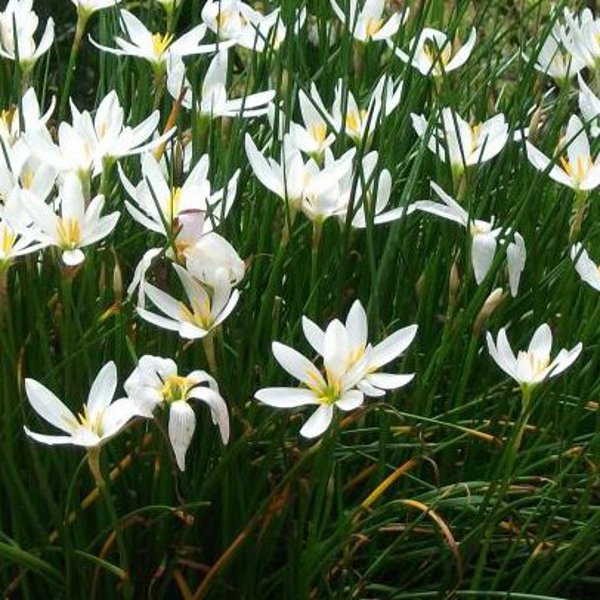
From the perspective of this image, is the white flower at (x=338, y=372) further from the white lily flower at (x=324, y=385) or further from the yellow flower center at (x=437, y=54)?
the yellow flower center at (x=437, y=54)

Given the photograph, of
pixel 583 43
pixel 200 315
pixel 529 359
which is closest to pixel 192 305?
pixel 200 315

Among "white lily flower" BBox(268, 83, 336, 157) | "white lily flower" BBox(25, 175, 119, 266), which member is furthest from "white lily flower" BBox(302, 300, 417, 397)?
"white lily flower" BBox(268, 83, 336, 157)

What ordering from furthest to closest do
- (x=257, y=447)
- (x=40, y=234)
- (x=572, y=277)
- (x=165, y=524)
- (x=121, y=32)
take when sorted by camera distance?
(x=121, y=32)
(x=572, y=277)
(x=257, y=447)
(x=165, y=524)
(x=40, y=234)

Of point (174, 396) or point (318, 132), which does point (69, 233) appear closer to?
point (174, 396)

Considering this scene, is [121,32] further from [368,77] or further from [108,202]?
[108,202]

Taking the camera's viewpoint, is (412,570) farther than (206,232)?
Yes

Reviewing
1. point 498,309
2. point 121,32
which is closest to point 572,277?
point 498,309
